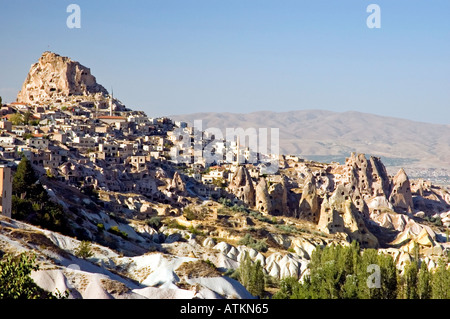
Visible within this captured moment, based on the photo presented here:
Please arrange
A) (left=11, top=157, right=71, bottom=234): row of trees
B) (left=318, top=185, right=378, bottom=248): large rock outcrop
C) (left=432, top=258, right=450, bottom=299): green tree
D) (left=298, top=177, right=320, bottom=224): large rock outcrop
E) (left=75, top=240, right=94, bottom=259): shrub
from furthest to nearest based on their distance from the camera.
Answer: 1. (left=298, top=177, right=320, bottom=224): large rock outcrop
2. (left=318, top=185, right=378, bottom=248): large rock outcrop
3. (left=11, top=157, right=71, bottom=234): row of trees
4. (left=75, top=240, right=94, bottom=259): shrub
5. (left=432, top=258, right=450, bottom=299): green tree

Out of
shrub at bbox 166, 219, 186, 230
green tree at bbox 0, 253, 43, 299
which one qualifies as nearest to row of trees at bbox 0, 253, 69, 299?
green tree at bbox 0, 253, 43, 299

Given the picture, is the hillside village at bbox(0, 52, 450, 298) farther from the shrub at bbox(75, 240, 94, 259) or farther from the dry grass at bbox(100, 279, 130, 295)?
the shrub at bbox(75, 240, 94, 259)

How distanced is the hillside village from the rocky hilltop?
377 cm

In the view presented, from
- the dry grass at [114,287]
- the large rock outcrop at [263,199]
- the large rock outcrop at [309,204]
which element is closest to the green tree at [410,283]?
the dry grass at [114,287]

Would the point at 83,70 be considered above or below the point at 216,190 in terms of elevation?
above

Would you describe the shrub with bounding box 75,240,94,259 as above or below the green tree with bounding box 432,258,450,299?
above

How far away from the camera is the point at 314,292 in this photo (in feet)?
195

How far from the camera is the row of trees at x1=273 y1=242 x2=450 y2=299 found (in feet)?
194

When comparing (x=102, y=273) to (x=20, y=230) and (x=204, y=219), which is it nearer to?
(x=20, y=230)

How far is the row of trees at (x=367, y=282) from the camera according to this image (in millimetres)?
59031

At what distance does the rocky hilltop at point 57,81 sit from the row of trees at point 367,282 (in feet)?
374

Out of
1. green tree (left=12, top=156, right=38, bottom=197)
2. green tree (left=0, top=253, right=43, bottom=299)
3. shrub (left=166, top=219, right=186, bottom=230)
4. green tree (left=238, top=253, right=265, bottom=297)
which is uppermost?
green tree (left=12, top=156, right=38, bottom=197)
